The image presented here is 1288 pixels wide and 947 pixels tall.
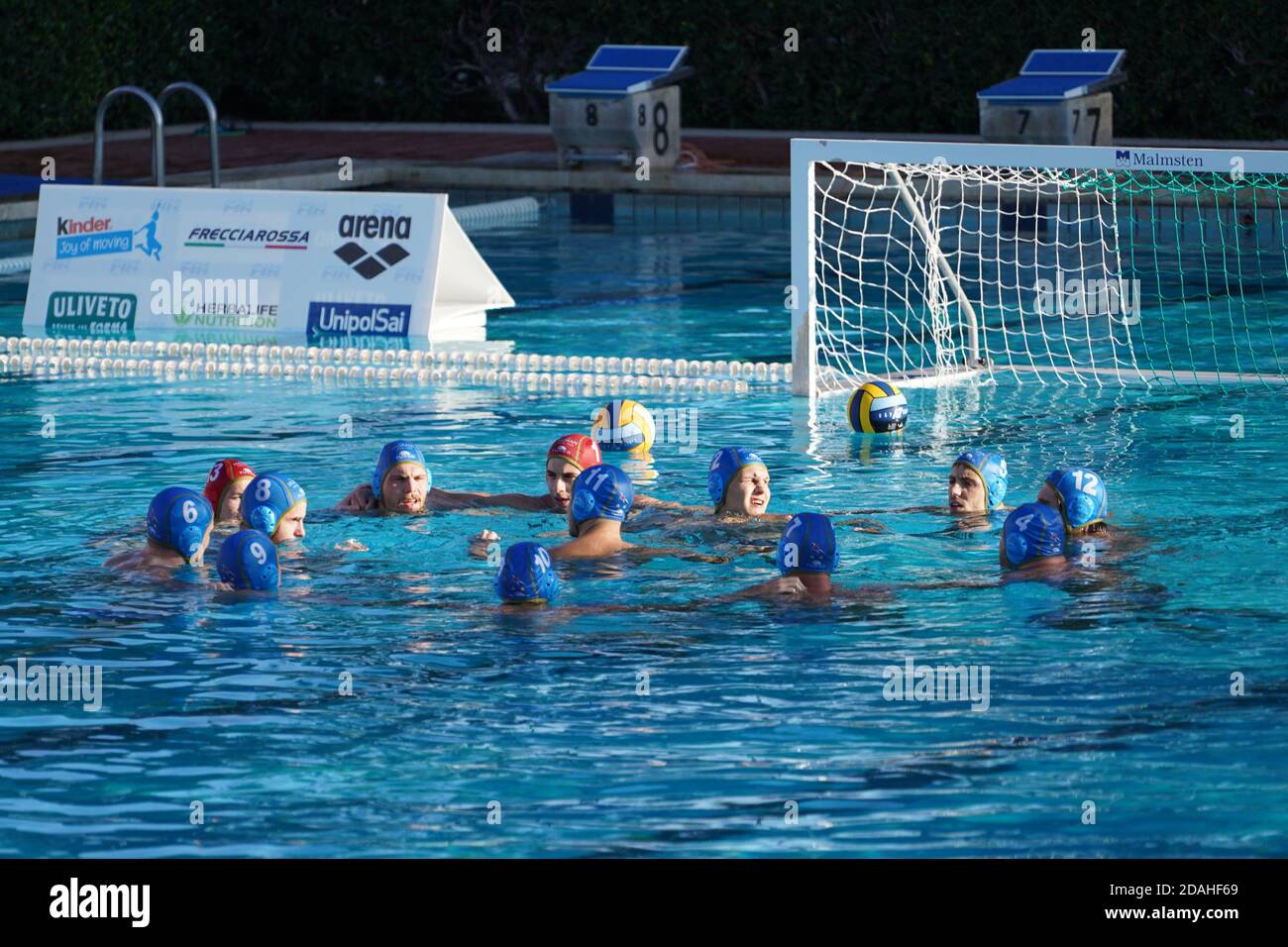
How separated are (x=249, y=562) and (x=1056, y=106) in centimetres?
1267

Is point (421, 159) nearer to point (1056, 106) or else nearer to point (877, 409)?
point (1056, 106)

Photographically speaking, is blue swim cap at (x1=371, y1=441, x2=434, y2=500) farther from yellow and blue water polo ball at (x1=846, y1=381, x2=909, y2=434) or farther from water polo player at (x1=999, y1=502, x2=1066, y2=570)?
yellow and blue water polo ball at (x1=846, y1=381, x2=909, y2=434)

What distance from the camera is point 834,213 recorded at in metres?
19.4

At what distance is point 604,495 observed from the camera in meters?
8.43

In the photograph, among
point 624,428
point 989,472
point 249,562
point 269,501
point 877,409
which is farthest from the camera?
point 877,409

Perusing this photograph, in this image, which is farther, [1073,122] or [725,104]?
[725,104]

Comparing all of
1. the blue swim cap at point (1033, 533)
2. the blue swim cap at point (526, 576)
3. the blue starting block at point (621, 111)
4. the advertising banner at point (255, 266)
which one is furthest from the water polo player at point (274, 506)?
the blue starting block at point (621, 111)

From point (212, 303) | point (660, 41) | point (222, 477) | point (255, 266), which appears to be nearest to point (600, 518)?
point (222, 477)

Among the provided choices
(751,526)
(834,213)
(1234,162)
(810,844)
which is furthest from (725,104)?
(810,844)

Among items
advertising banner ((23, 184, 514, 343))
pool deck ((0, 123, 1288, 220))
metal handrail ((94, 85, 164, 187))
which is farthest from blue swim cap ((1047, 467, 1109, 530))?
pool deck ((0, 123, 1288, 220))

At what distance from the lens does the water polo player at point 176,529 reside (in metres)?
8.19

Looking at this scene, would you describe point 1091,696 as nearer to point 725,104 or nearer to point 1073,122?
point 1073,122

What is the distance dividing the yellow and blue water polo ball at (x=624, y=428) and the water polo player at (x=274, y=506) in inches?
94.4
